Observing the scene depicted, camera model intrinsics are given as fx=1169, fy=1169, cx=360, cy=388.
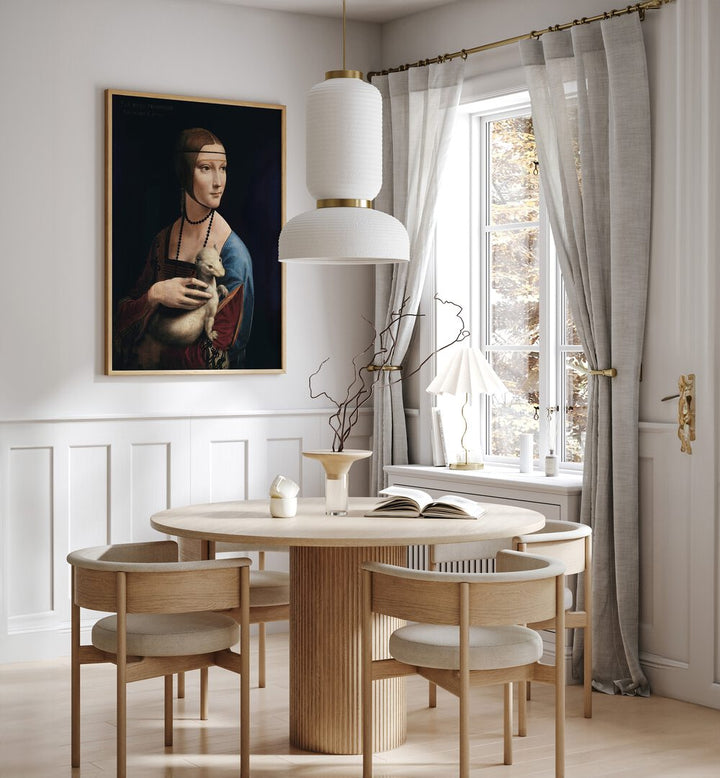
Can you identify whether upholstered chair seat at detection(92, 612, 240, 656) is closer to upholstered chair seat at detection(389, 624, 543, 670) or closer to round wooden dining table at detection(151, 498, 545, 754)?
round wooden dining table at detection(151, 498, 545, 754)

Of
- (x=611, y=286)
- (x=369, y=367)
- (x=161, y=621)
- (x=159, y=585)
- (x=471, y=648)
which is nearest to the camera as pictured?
(x=471, y=648)

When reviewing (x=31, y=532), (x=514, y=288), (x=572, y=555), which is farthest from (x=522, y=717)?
(x=31, y=532)

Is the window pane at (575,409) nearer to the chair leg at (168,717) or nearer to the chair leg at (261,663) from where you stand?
the chair leg at (261,663)

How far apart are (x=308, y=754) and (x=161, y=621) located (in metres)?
0.69

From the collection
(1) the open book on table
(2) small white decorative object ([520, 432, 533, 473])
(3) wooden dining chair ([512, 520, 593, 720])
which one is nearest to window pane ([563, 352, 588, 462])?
(2) small white decorative object ([520, 432, 533, 473])

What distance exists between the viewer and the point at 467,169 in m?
5.71

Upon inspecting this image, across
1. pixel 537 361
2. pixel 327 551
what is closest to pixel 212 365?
pixel 537 361

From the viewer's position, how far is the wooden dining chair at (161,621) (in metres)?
3.29

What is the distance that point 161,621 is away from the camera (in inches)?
139

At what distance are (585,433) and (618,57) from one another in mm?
1544

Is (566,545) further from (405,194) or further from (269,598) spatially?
(405,194)

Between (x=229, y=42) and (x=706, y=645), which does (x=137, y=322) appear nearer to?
(x=229, y=42)

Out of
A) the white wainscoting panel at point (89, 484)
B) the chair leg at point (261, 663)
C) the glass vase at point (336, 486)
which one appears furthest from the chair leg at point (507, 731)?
the white wainscoting panel at point (89, 484)

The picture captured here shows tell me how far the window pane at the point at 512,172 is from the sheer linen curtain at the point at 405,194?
28 cm
